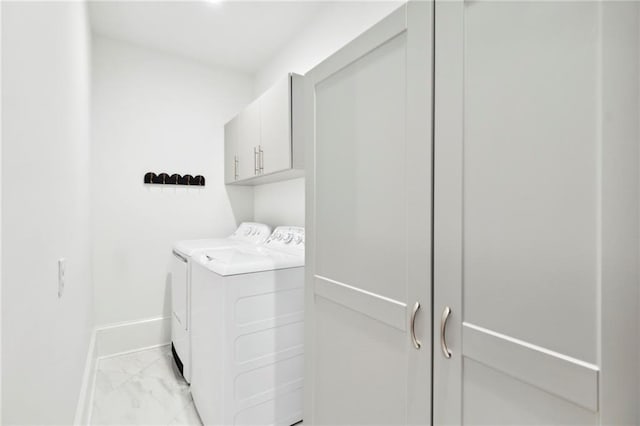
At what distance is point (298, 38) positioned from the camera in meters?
2.53

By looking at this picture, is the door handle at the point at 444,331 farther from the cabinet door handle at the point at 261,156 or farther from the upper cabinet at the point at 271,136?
the cabinet door handle at the point at 261,156

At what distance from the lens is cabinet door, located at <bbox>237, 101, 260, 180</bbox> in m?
2.42

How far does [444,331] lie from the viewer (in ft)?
2.58

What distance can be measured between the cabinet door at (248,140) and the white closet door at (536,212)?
1835mm

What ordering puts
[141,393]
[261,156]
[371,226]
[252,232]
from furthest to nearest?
[252,232] → [261,156] → [141,393] → [371,226]

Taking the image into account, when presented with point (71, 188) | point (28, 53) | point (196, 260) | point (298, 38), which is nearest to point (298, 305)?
point (196, 260)

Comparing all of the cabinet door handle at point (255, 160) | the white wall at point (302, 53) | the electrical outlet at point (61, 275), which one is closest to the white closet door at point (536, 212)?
the electrical outlet at point (61, 275)

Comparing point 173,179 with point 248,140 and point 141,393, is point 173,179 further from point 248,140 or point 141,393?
point 141,393

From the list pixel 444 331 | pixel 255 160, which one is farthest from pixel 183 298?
pixel 444 331

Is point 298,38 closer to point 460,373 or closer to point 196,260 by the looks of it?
point 196,260

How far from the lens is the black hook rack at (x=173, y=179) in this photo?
2.77 meters

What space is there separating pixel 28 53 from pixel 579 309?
4.26ft

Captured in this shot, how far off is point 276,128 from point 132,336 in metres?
2.20

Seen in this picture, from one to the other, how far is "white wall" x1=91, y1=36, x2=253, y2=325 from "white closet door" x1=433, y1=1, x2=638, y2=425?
266 centimetres
